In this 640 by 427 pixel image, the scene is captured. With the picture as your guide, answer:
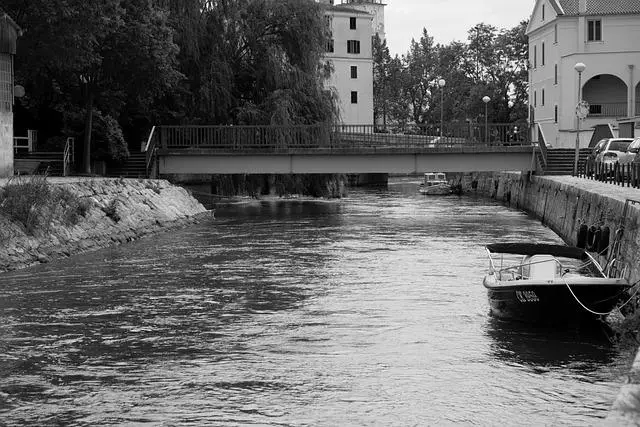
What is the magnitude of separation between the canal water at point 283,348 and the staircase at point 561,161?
84.4ft

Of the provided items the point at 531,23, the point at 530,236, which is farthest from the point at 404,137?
the point at 531,23

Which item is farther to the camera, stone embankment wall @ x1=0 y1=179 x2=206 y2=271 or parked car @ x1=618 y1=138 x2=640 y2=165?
parked car @ x1=618 y1=138 x2=640 y2=165

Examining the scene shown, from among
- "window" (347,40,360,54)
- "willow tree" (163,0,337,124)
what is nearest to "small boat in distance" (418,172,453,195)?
"willow tree" (163,0,337,124)

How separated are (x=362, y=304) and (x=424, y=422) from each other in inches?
354

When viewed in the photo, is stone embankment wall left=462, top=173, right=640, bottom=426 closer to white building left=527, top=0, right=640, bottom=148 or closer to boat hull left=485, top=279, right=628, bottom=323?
boat hull left=485, top=279, right=628, bottom=323

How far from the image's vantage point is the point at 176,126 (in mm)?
56406

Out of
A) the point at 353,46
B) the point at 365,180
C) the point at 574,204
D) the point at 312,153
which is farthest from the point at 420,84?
the point at 574,204

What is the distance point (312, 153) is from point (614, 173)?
18338mm

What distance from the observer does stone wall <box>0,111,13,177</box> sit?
1583 inches

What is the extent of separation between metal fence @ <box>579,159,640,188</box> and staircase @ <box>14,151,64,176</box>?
23404 mm

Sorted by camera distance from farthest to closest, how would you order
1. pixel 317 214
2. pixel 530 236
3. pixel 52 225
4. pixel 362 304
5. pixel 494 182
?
pixel 494 182
pixel 317 214
pixel 530 236
pixel 52 225
pixel 362 304

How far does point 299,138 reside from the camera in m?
57.5

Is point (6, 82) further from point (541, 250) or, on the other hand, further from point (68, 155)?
point (541, 250)

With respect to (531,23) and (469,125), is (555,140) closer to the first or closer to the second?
(531,23)
